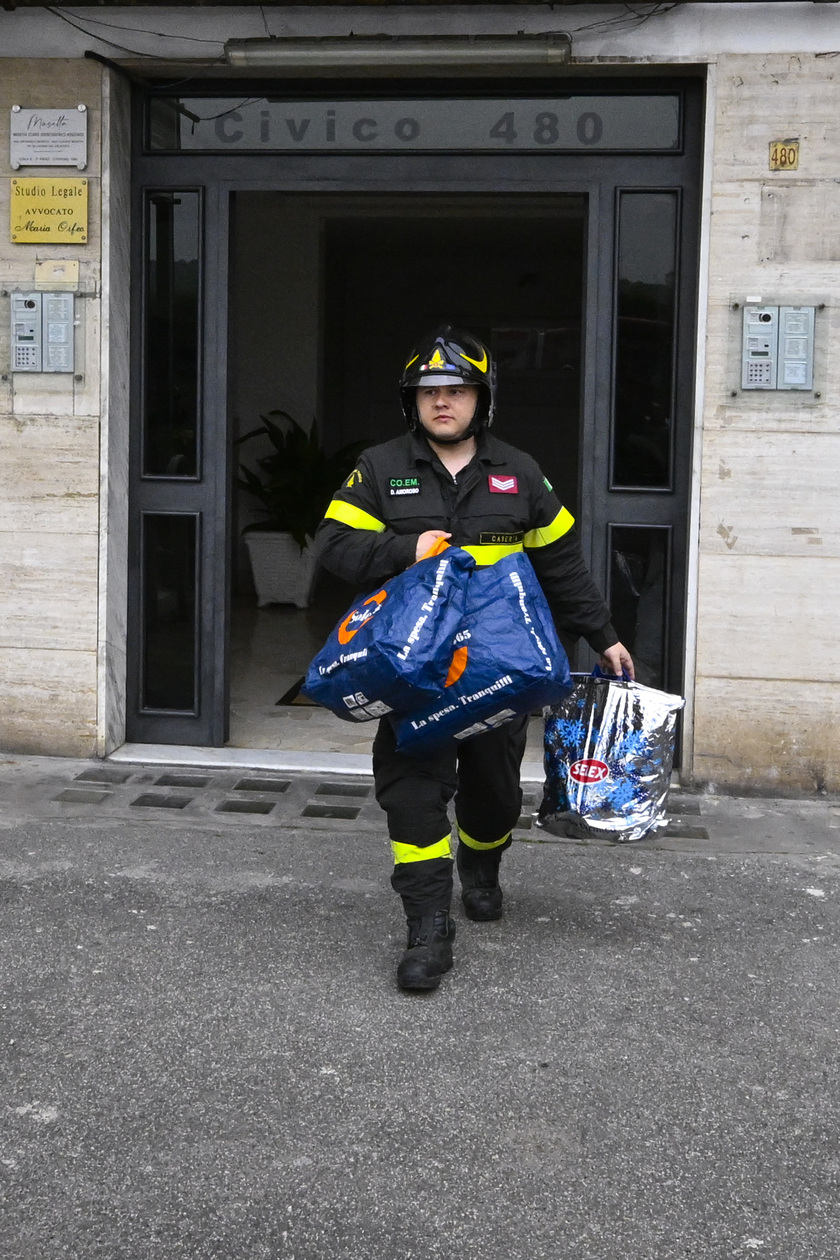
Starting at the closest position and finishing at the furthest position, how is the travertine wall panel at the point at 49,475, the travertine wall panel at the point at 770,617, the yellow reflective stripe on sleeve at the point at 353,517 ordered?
the yellow reflective stripe on sleeve at the point at 353,517 → the travertine wall panel at the point at 770,617 → the travertine wall panel at the point at 49,475

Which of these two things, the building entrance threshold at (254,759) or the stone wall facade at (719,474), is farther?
the building entrance threshold at (254,759)

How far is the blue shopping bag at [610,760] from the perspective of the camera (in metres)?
4.51

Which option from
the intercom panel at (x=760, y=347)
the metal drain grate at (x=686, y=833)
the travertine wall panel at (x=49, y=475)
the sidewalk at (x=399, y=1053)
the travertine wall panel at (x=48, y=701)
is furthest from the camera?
the travertine wall panel at (x=48, y=701)

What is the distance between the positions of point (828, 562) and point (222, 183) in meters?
3.28

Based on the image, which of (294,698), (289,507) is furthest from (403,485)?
(289,507)

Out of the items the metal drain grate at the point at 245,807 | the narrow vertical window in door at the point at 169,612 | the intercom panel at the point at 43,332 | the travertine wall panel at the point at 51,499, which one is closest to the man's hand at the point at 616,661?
the metal drain grate at the point at 245,807

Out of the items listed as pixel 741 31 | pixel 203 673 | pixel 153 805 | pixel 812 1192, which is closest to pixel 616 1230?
pixel 812 1192

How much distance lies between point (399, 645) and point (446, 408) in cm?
83

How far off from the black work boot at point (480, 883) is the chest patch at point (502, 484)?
3.89ft

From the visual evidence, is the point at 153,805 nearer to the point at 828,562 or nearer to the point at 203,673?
the point at 203,673

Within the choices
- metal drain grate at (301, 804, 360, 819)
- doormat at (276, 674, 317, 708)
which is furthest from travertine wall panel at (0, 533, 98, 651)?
doormat at (276, 674, 317, 708)

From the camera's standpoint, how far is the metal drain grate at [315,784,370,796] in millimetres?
6340

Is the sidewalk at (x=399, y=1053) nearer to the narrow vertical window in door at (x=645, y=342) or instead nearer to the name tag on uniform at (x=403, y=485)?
the name tag on uniform at (x=403, y=485)

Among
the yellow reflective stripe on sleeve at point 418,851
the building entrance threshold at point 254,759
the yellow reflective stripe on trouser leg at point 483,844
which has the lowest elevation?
the building entrance threshold at point 254,759
